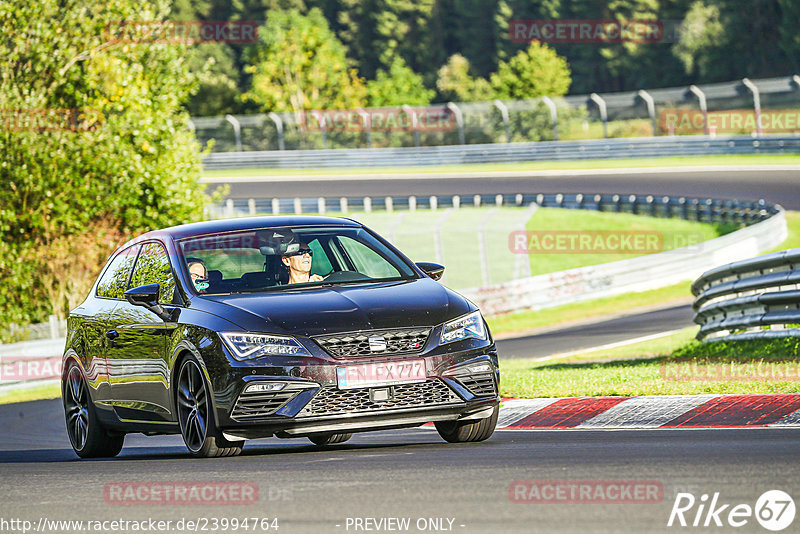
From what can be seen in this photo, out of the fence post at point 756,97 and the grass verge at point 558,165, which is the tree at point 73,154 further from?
the fence post at point 756,97

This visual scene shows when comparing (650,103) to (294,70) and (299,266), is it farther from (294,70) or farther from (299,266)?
(299,266)

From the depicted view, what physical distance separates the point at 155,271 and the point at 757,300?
6776mm

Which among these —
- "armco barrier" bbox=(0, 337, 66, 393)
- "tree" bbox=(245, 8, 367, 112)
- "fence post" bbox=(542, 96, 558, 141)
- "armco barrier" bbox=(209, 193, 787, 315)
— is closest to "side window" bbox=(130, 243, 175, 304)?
"armco barrier" bbox=(0, 337, 66, 393)

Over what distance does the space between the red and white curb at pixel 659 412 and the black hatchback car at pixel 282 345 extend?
129cm

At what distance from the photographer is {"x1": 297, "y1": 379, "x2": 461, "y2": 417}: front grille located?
7703 millimetres

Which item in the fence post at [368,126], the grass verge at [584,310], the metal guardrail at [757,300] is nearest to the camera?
the metal guardrail at [757,300]

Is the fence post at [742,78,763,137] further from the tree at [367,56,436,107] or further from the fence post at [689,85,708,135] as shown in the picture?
the tree at [367,56,436,107]

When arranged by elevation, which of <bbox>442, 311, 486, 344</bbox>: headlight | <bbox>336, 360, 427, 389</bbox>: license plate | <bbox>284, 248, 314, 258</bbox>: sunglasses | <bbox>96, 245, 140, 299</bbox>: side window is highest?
<bbox>284, 248, 314, 258</bbox>: sunglasses

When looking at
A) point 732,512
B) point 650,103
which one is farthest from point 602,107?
point 732,512

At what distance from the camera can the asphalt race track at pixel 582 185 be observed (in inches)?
1581

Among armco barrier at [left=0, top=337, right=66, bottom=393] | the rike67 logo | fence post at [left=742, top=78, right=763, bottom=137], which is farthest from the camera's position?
fence post at [left=742, top=78, right=763, bottom=137]

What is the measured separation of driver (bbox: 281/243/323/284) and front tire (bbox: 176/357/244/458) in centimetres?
103

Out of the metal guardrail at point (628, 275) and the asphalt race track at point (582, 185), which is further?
the asphalt race track at point (582, 185)

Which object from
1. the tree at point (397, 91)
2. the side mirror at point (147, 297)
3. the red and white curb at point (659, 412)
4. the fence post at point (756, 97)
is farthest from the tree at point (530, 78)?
the side mirror at point (147, 297)
